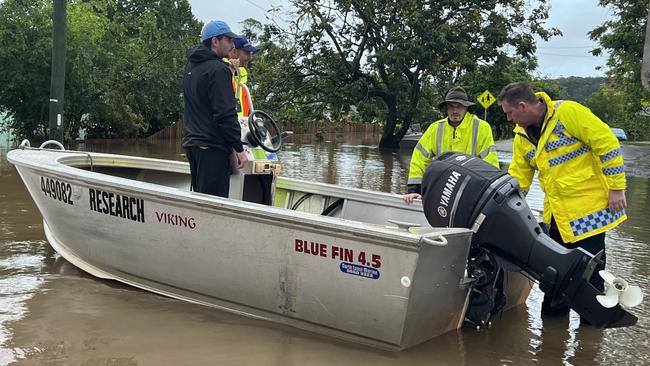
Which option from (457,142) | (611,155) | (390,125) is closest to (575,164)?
(611,155)

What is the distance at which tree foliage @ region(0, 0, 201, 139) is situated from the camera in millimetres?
17734

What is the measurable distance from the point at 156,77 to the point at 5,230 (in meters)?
16.7

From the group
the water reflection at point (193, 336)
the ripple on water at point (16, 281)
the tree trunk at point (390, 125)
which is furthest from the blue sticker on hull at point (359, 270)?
the tree trunk at point (390, 125)

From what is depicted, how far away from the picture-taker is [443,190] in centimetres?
384

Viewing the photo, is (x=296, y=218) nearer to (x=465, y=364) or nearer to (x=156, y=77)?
(x=465, y=364)

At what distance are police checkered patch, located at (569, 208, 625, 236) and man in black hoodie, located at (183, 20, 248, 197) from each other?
239cm

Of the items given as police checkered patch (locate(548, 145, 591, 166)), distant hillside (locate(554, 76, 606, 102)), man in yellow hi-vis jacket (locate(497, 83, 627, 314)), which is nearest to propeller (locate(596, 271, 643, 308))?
man in yellow hi-vis jacket (locate(497, 83, 627, 314))

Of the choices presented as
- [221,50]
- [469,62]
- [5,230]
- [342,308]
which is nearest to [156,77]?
[469,62]

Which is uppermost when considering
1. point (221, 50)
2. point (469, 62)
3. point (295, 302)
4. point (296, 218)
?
point (469, 62)

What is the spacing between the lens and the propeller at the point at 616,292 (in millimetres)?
3410

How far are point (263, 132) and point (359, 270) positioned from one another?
6.26 feet

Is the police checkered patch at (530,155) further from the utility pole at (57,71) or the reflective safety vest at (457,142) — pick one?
the utility pole at (57,71)

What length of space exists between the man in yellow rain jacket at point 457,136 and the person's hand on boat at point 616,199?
109cm

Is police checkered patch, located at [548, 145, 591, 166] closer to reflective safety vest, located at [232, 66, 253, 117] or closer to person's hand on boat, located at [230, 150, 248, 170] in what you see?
person's hand on boat, located at [230, 150, 248, 170]
